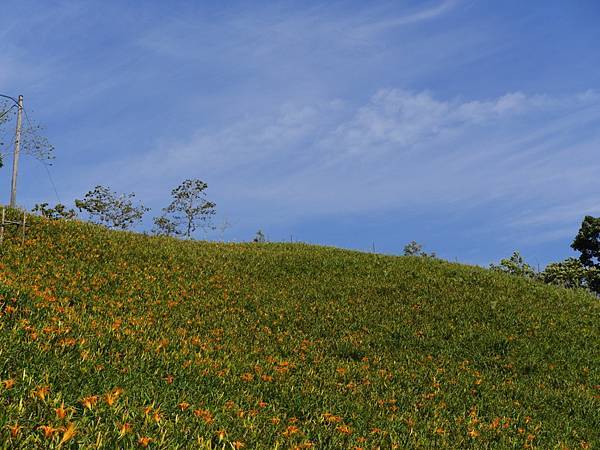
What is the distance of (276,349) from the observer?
12.2 meters

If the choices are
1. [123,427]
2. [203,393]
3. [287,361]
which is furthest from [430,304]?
[123,427]

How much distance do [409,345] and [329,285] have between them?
5367mm

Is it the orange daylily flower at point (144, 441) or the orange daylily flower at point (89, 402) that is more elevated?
the orange daylily flower at point (89, 402)

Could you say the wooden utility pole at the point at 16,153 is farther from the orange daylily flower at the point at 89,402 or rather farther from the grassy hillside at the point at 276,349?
the orange daylily flower at the point at 89,402

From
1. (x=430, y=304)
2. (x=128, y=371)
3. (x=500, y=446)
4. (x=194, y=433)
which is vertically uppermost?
(x=430, y=304)

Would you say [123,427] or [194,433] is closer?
[123,427]

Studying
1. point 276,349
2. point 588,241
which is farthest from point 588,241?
point 276,349

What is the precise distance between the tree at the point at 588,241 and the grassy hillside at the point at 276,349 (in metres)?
37.9

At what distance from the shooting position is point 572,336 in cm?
1681

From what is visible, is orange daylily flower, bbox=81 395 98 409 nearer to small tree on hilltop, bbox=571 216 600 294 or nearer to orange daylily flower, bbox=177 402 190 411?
orange daylily flower, bbox=177 402 190 411

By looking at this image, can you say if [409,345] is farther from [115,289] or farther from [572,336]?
[115,289]

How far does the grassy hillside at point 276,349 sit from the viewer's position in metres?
5.19

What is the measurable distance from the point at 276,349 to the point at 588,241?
183 feet

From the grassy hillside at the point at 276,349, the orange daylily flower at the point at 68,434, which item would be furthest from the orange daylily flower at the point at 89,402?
the orange daylily flower at the point at 68,434
